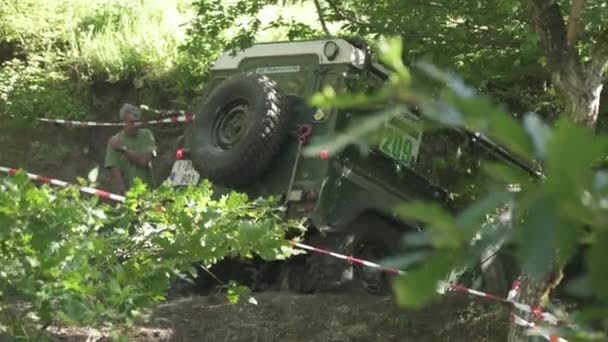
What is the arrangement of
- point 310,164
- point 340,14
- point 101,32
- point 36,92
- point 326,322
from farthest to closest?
point 101,32 < point 36,92 < point 310,164 < point 340,14 < point 326,322

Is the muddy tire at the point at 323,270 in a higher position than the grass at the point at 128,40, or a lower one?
lower

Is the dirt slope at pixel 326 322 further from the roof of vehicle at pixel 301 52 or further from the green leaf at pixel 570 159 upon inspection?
the green leaf at pixel 570 159

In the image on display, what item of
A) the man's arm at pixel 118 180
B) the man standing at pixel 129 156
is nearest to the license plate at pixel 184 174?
the man standing at pixel 129 156

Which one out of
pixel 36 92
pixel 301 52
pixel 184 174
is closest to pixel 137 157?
pixel 184 174

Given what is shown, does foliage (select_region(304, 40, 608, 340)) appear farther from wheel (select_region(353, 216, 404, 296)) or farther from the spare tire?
wheel (select_region(353, 216, 404, 296))

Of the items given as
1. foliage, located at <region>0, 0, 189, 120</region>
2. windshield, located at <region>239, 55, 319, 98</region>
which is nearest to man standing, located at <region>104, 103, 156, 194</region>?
windshield, located at <region>239, 55, 319, 98</region>

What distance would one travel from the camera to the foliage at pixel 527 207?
728mm

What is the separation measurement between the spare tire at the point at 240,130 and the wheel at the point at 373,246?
92cm

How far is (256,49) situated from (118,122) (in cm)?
532

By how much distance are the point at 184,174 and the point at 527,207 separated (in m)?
7.67

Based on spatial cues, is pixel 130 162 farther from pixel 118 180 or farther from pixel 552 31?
pixel 552 31

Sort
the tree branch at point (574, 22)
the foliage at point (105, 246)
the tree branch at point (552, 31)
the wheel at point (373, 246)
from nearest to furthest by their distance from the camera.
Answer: the foliage at point (105, 246), the tree branch at point (574, 22), the tree branch at point (552, 31), the wheel at point (373, 246)

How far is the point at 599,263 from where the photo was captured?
73cm

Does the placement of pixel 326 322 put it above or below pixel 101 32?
below
